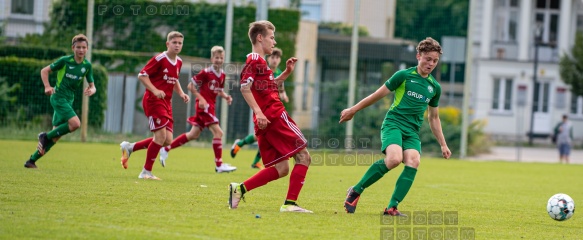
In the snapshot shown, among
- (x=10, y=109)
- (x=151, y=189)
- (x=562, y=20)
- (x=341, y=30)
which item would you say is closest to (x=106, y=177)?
(x=151, y=189)

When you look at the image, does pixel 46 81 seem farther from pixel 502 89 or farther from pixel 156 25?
pixel 502 89

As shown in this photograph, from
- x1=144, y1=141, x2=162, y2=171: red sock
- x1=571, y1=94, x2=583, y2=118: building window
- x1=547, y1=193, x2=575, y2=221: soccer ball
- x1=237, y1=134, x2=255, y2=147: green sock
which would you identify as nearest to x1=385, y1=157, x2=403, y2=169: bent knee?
x1=547, y1=193, x2=575, y2=221: soccer ball

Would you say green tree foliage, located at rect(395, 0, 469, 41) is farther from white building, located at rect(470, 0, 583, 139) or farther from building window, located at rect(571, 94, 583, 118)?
building window, located at rect(571, 94, 583, 118)

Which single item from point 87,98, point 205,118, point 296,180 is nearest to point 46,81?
point 205,118

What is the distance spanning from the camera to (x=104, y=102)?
2377cm

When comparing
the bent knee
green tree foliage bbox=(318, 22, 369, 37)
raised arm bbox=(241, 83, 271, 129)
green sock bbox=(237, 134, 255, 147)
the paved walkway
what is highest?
green tree foliage bbox=(318, 22, 369, 37)

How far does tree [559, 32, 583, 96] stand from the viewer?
132ft

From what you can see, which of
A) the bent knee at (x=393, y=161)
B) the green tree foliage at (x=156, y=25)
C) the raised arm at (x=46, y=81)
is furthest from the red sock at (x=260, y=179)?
the green tree foliage at (x=156, y=25)

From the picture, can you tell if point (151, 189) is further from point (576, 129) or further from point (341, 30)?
point (576, 129)

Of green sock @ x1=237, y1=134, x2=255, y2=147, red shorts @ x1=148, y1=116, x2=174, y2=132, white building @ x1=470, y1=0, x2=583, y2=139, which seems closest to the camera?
red shorts @ x1=148, y1=116, x2=174, y2=132

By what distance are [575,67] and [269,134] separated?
34191mm

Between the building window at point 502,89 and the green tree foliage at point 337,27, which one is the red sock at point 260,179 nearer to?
the green tree foliage at point 337,27

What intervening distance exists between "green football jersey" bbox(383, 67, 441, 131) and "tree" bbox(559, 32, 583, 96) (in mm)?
32683

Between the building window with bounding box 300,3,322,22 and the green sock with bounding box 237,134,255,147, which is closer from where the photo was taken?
the green sock with bounding box 237,134,255,147
